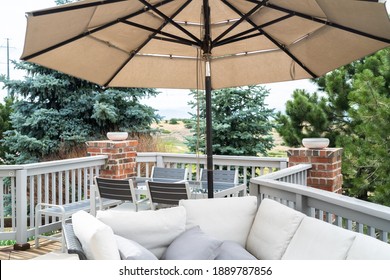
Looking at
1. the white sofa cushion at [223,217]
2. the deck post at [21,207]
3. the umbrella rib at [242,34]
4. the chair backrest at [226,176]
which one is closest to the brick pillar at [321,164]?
the chair backrest at [226,176]

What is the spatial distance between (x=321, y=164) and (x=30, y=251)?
3238mm

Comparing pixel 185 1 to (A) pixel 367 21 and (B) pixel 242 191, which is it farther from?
(B) pixel 242 191

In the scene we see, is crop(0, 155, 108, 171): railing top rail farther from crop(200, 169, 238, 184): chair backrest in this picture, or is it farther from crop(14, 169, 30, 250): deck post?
crop(200, 169, 238, 184): chair backrest

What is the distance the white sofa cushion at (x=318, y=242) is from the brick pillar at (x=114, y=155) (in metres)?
3.90

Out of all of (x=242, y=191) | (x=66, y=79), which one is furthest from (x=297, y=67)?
(x=66, y=79)

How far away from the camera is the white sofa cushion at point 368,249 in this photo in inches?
74.0

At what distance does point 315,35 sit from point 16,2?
13.7 m

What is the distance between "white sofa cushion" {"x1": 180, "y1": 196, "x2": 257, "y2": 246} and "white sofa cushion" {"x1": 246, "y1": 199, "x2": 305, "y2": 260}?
7cm

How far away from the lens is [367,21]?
300cm

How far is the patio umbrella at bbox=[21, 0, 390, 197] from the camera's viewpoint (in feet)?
10.0

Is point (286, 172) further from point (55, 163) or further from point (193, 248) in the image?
point (55, 163)

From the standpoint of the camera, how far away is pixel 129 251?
7.82 feet

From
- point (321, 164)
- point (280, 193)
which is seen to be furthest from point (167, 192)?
point (321, 164)

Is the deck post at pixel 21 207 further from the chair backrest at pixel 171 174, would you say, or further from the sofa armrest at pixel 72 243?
the sofa armrest at pixel 72 243
